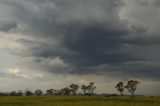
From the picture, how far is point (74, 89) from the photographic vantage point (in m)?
168

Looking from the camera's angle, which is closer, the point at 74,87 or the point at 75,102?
the point at 75,102

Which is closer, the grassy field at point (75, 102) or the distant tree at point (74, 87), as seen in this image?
the grassy field at point (75, 102)

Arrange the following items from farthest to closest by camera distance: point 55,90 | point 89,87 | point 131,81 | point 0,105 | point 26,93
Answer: point 55,90 < point 26,93 < point 89,87 < point 131,81 < point 0,105

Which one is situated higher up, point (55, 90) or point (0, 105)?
point (55, 90)

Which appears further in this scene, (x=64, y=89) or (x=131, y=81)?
(x=64, y=89)

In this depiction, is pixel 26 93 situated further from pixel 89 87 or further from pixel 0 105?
pixel 0 105

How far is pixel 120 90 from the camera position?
14938 cm

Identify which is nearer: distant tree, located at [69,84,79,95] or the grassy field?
the grassy field

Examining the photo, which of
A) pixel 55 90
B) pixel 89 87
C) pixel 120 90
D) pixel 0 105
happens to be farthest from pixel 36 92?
pixel 0 105

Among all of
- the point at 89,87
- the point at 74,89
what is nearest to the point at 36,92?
the point at 74,89

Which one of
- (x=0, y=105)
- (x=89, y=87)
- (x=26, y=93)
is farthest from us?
(x=26, y=93)

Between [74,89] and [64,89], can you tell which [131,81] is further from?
[64,89]

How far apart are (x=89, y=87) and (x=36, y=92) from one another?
43078 millimetres

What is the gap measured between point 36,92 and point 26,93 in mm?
15470
